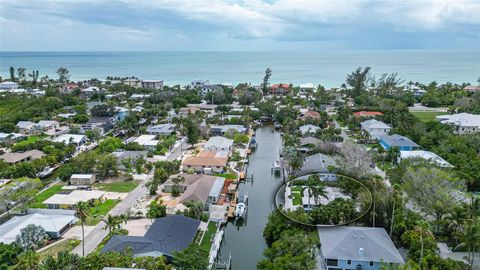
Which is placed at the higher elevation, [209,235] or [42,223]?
[42,223]

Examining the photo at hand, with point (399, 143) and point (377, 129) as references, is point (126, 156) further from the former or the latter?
point (377, 129)

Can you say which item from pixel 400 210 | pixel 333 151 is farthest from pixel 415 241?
pixel 333 151

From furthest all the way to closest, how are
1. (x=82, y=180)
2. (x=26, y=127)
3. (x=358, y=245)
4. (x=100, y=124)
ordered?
(x=100, y=124), (x=26, y=127), (x=82, y=180), (x=358, y=245)

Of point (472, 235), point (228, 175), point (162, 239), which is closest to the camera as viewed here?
point (472, 235)

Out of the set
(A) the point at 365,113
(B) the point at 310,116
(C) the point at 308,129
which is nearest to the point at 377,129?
(C) the point at 308,129

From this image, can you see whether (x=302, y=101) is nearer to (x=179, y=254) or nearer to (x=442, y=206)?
(x=442, y=206)

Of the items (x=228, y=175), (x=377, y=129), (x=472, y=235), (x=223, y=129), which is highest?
(x=377, y=129)
